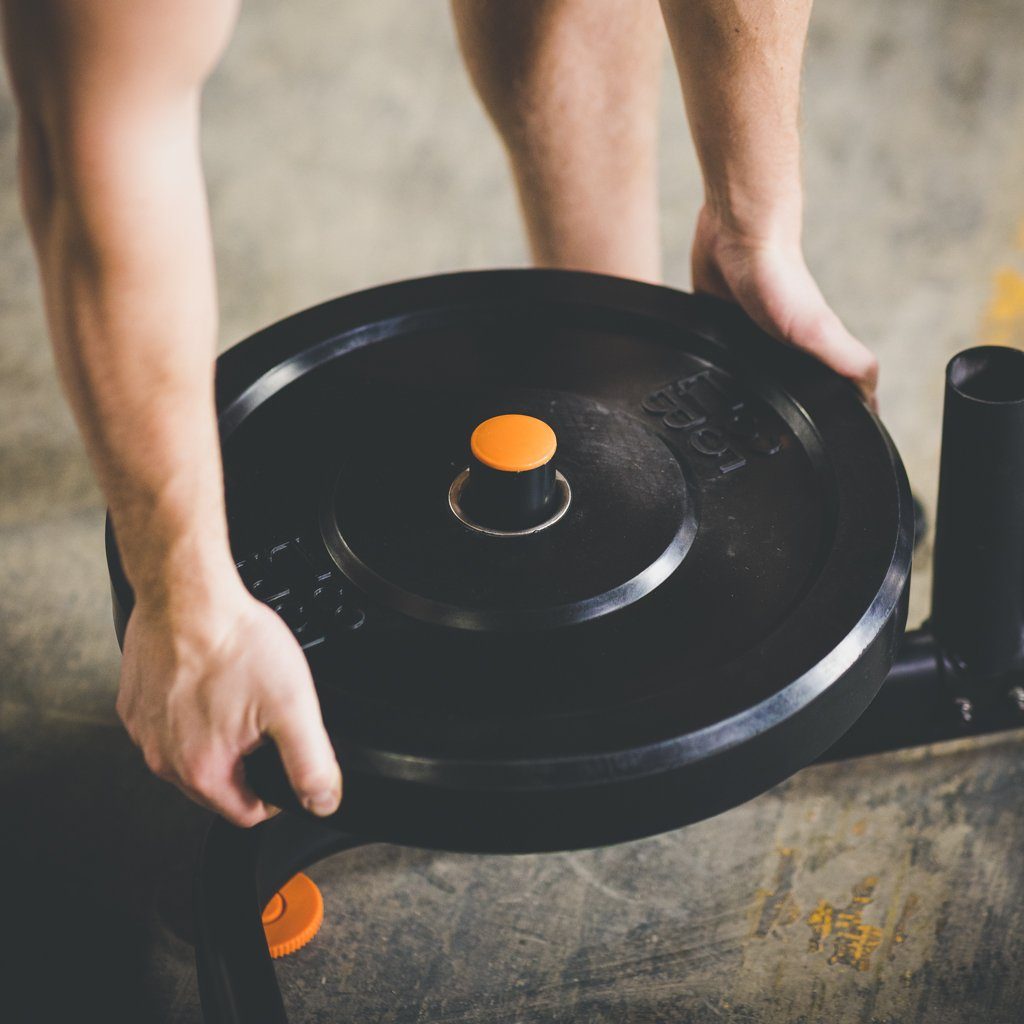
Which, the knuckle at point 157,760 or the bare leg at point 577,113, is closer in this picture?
the knuckle at point 157,760

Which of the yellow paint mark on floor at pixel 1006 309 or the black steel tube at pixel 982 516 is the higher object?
the black steel tube at pixel 982 516

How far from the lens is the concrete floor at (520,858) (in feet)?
3.68

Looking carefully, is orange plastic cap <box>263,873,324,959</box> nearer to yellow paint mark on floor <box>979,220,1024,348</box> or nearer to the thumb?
the thumb

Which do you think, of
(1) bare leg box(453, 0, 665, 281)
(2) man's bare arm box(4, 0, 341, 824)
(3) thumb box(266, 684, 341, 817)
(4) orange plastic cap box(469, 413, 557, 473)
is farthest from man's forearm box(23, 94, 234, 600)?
(1) bare leg box(453, 0, 665, 281)

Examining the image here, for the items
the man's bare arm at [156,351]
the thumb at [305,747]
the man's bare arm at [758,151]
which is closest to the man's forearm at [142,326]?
the man's bare arm at [156,351]

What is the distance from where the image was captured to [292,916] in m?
1.16

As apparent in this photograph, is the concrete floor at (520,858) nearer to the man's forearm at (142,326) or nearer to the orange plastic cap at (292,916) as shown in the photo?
the orange plastic cap at (292,916)

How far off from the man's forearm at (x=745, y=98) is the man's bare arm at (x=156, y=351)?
0.58 meters

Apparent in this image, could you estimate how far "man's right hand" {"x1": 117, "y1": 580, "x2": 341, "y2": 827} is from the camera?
30.7 inches

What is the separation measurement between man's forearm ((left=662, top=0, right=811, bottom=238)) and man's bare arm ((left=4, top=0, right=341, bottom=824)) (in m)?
0.58

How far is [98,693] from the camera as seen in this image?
1416 mm

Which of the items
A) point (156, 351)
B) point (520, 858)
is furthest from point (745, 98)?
point (520, 858)

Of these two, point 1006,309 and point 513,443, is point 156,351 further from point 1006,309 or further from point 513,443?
point 1006,309

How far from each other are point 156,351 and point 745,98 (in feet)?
2.19
